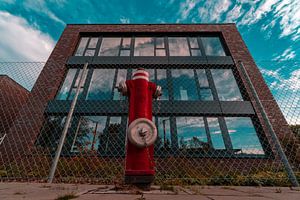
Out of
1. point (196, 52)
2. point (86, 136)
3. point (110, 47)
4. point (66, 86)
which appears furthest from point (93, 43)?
point (86, 136)

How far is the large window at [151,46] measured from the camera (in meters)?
8.70

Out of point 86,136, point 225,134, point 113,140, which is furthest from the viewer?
point 225,134

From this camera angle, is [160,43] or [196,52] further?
[160,43]

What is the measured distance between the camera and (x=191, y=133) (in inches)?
224

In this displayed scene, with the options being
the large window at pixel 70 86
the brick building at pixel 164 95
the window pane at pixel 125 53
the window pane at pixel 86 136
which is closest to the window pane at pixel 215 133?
the brick building at pixel 164 95

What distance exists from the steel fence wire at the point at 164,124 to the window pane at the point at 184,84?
0.05m

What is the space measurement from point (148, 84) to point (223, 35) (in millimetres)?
9346

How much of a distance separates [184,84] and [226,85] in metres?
2.09

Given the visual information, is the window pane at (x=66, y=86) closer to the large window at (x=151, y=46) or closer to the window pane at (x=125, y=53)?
the large window at (x=151, y=46)

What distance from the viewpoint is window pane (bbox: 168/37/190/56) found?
864cm

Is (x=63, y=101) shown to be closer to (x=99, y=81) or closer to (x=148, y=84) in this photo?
(x=99, y=81)

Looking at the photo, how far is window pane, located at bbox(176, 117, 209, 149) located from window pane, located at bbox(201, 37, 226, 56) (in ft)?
14.4

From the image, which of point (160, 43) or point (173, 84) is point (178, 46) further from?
point (173, 84)

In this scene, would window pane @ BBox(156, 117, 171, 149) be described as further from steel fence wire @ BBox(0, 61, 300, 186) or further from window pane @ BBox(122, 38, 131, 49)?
window pane @ BBox(122, 38, 131, 49)
